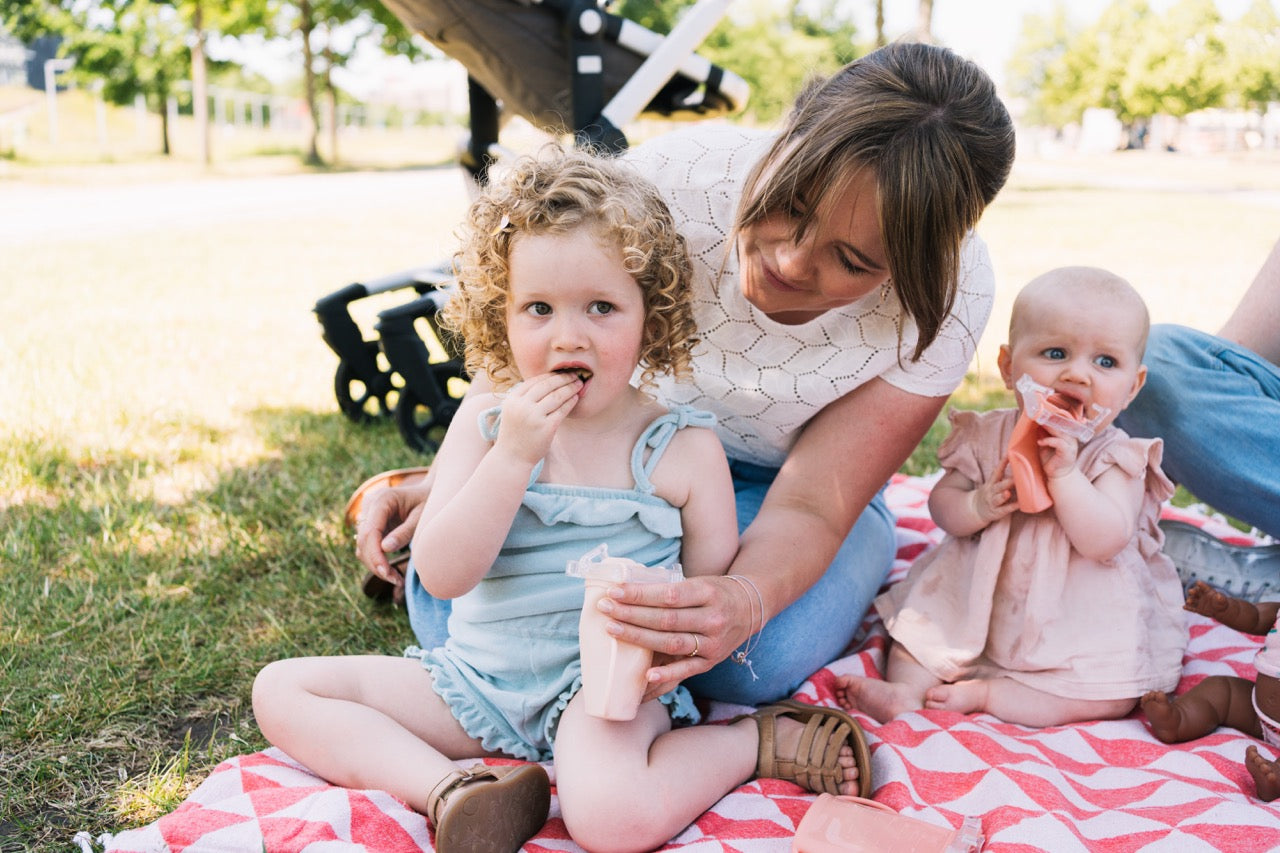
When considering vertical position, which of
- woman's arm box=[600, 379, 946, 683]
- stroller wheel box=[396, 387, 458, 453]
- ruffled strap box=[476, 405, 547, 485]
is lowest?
stroller wheel box=[396, 387, 458, 453]

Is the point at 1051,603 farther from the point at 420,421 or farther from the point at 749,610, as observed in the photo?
the point at 420,421

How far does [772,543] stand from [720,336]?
0.48m

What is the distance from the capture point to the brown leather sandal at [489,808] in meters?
1.43

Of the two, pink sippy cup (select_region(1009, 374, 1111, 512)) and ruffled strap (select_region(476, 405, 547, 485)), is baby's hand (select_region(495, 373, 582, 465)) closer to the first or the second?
ruffled strap (select_region(476, 405, 547, 485))

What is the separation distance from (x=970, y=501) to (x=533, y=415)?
94 centimetres

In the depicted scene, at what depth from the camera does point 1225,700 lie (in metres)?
1.90

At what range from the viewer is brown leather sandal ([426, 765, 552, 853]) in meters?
1.43

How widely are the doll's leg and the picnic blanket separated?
29 mm

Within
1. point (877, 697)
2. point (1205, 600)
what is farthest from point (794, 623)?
point (1205, 600)

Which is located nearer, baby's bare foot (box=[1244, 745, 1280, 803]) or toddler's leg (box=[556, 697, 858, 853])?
toddler's leg (box=[556, 697, 858, 853])

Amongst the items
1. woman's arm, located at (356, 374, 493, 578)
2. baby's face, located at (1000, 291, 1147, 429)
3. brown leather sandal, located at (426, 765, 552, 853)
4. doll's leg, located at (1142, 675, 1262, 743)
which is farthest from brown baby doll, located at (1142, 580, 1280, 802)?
woman's arm, located at (356, 374, 493, 578)

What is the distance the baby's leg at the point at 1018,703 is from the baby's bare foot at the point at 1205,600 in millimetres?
210

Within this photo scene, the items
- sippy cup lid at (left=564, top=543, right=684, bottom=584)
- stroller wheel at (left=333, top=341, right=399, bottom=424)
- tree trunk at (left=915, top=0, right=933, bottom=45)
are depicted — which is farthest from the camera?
tree trunk at (left=915, top=0, right=933, bottom=45)

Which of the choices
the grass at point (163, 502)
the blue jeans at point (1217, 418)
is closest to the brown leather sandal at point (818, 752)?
the grass at point (163, 502)
